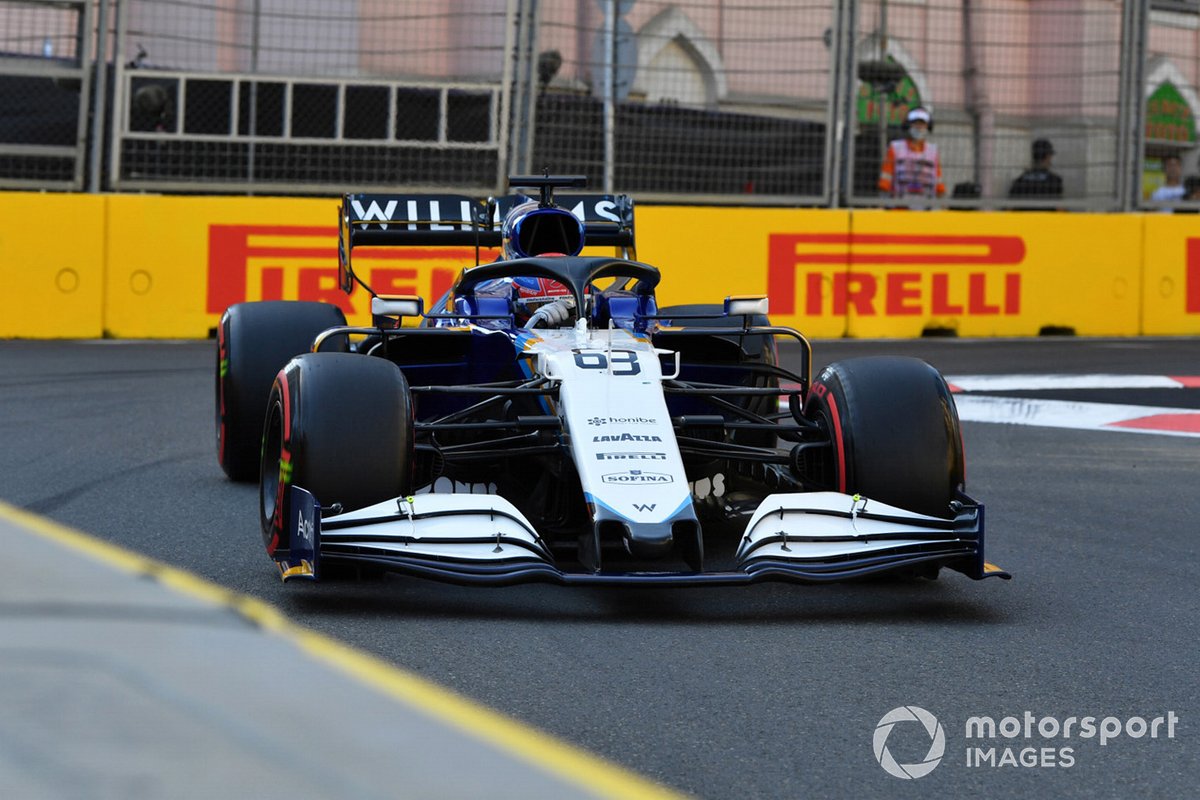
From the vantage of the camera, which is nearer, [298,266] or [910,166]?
[298,266]

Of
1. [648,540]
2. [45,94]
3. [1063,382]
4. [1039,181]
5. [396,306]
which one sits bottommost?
[648,540]

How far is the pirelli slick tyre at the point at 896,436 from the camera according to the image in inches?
185

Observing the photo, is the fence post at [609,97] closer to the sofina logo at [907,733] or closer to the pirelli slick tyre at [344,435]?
the pirelli slick tyre at [344,435]

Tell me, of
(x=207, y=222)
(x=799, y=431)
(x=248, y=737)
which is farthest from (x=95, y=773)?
(x=207, y=222)

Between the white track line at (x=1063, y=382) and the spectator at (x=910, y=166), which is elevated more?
the spectator at (x=910, y=166)

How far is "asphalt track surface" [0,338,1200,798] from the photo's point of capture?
10.2 feet

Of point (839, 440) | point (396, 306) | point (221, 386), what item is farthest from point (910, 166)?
point (839, 440)

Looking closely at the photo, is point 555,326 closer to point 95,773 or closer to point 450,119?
point 95,773

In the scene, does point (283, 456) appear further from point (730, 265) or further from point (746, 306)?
point (730, 265)

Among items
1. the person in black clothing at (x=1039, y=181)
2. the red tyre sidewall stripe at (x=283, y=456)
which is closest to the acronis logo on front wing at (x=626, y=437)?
the red tyre sidewall stripe at (x=283, y=456)

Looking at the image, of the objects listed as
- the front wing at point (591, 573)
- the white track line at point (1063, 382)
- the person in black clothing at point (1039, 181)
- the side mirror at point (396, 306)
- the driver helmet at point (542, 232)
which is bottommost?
the front wing at point (591, 573)

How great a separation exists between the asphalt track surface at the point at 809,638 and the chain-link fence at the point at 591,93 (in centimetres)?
556

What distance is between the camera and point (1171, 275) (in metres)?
14.0

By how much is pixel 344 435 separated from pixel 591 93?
28.1 feet
